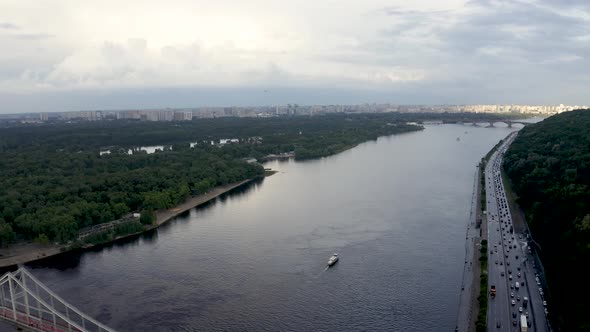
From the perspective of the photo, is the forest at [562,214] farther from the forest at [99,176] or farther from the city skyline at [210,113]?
the city skyline at [210,113]

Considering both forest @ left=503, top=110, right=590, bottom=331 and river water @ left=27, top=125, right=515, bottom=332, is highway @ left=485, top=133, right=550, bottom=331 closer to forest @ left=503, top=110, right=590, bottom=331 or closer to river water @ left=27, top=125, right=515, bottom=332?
forest @ left=503, top=110, right=590, bottom=331

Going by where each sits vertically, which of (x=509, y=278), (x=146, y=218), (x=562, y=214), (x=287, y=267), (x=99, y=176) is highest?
(x=562, y=214)

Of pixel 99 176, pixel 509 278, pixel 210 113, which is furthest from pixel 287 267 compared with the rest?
pixel 210 113

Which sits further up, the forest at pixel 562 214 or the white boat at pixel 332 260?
the forest at pixel 562 214

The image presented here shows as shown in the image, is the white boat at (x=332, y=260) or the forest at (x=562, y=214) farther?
the white boat at (x=332, y=260)

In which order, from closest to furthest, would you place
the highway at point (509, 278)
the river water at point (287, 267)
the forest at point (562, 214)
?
the highway at point (509, 278), the forest at point (562, 214), the river water at point (287, 267)

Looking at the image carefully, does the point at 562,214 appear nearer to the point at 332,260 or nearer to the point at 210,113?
the point at 332,260

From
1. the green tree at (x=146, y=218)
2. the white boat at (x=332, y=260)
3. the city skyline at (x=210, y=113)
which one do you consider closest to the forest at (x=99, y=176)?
the green tree at (x=146, y=218)
